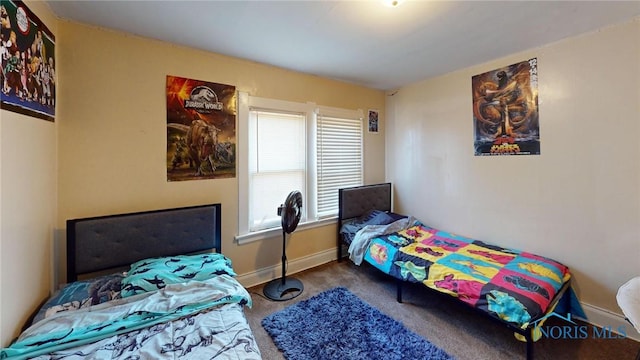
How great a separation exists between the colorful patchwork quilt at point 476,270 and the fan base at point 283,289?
0.85 metres

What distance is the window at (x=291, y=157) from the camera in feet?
9.13

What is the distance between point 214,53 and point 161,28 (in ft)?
1.77

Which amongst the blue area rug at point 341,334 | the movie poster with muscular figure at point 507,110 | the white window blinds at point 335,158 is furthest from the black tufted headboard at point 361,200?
the movie poster with muscular figure at point 507,110

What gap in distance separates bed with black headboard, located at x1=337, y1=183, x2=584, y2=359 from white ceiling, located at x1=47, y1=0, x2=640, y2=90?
5.90 ft

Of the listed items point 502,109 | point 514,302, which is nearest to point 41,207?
point 514,302

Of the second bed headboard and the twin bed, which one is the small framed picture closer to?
the second bed headboard

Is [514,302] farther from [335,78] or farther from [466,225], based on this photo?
[335,78]

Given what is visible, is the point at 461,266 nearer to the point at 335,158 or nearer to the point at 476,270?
the point at 476,270

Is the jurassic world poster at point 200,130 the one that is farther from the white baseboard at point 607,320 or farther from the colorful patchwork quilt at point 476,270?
the white baseboard at point 607,320

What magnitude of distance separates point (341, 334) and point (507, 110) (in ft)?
9.09

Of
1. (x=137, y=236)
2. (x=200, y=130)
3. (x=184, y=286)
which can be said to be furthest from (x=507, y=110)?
(x=137, y=236)

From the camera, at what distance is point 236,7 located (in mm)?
1788

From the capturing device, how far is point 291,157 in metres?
3.15

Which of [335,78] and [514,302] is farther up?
[335,78]
